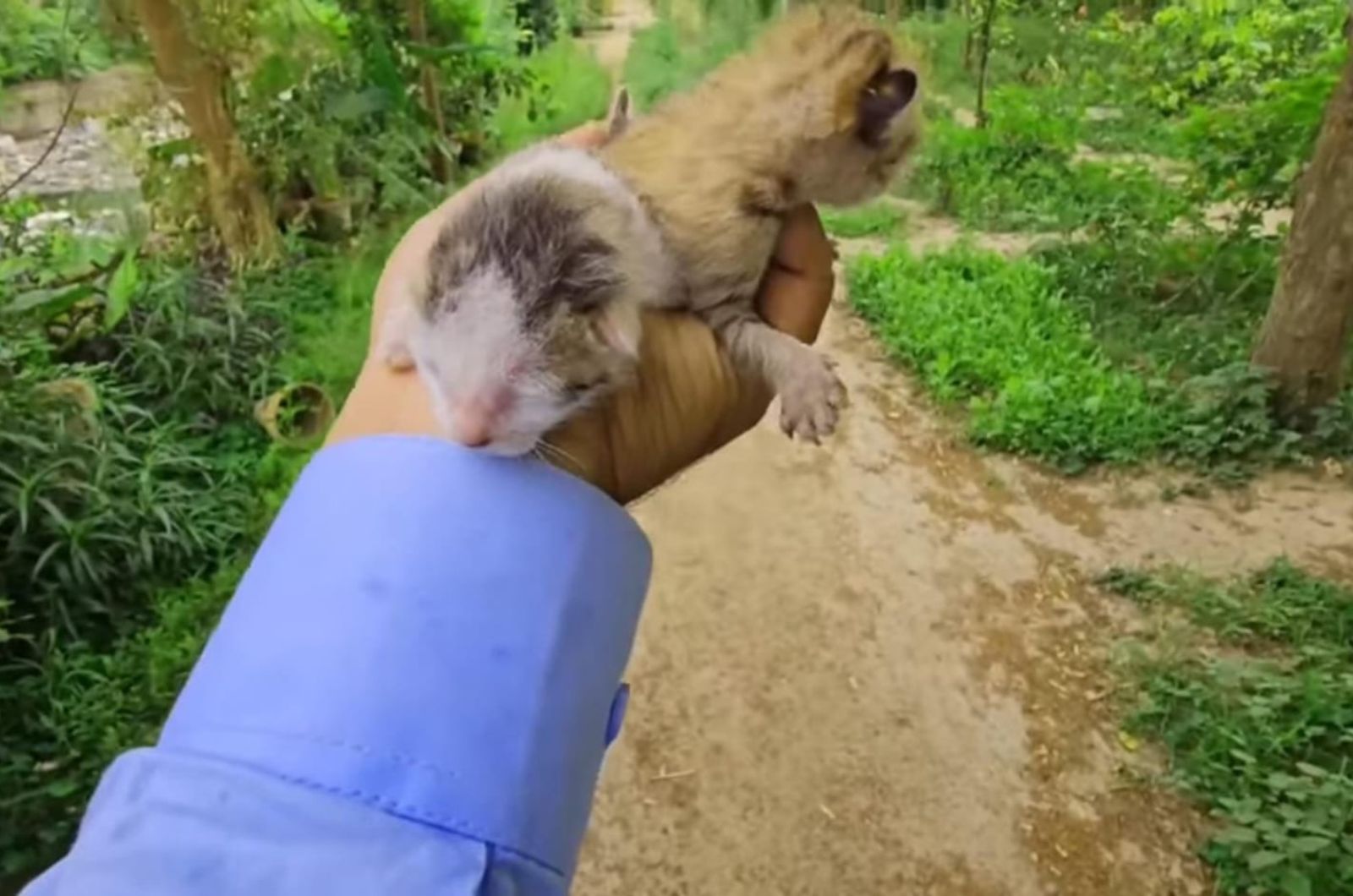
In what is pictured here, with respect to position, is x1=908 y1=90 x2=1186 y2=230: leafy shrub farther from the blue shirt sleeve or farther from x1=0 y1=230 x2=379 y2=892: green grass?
the blue shirt sleeve

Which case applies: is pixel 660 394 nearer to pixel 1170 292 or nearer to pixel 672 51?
pixel 672 51

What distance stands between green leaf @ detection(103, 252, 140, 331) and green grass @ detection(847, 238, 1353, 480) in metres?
3.22

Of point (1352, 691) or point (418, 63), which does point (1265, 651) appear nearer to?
point (1352, 691)

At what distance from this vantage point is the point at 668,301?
5.44 ft

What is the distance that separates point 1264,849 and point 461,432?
2462mm

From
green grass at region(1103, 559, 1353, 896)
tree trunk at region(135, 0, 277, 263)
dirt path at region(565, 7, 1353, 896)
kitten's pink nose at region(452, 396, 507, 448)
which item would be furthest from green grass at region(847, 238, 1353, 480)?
kitten's pink nose at region(452, 396, 507, 448)

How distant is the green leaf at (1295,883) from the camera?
8.70 ft

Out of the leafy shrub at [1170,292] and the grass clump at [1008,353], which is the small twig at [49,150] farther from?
the leafy shrub at [1170,292]

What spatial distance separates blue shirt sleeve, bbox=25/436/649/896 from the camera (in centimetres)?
88

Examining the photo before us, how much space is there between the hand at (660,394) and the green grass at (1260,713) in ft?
6.14

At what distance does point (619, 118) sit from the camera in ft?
6.68

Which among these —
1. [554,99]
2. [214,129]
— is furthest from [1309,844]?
[554,99]

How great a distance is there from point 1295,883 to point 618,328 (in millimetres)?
2237

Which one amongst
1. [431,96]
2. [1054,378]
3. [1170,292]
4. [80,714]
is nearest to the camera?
[80,714]
